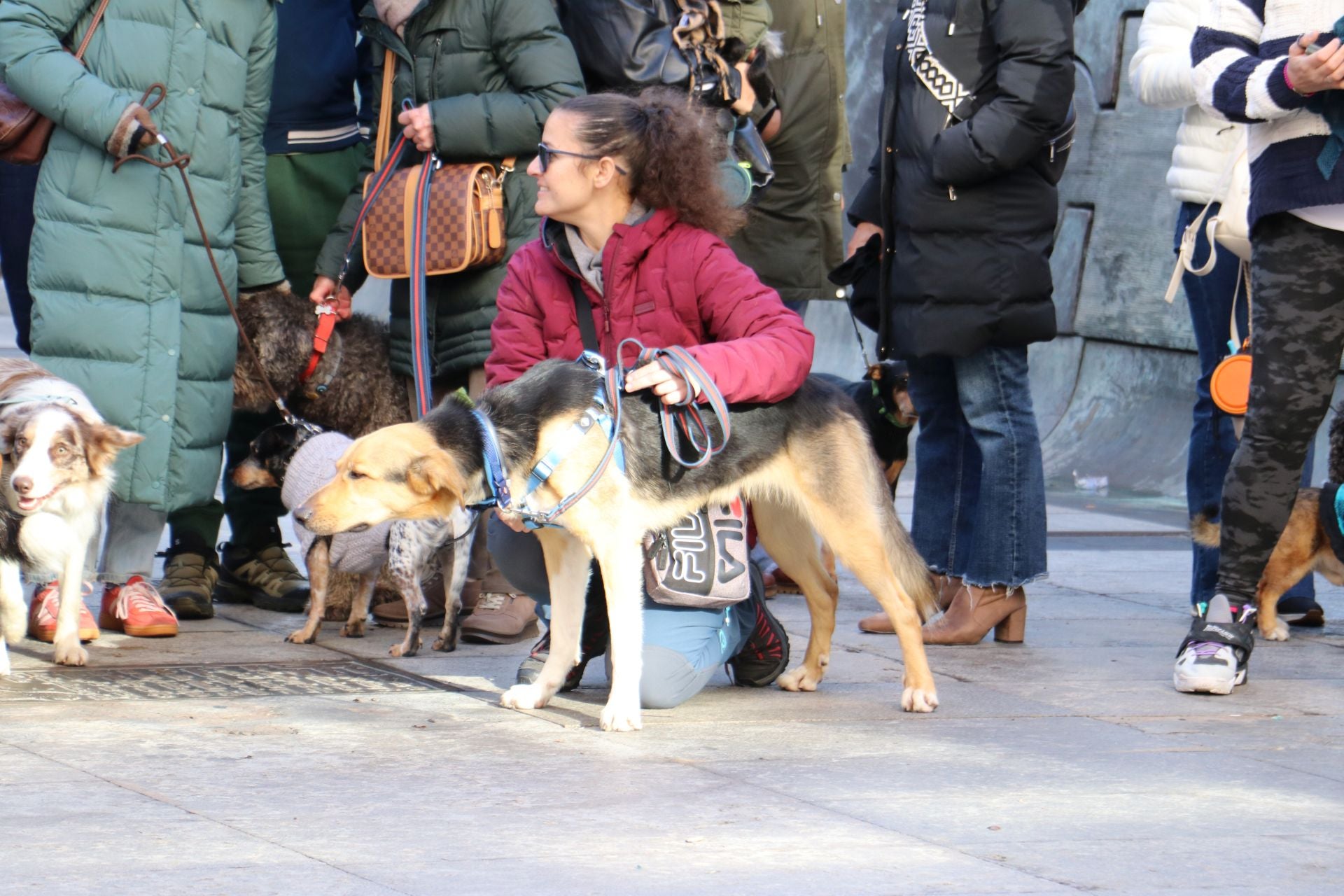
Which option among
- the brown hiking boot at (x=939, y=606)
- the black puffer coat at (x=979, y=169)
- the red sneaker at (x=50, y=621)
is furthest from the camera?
the brown hiking boot at (x=939, y=606)

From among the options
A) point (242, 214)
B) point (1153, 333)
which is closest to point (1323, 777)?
point (242, 214)

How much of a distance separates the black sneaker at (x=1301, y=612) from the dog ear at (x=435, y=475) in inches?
126

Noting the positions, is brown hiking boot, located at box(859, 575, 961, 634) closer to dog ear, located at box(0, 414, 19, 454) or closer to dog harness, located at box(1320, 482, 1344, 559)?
dog harness, located at box(1320, 482, 1344, 559)

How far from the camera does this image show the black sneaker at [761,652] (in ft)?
15.5

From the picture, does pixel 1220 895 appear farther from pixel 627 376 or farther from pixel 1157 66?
pixel 1157 66

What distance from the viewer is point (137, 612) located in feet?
17.5

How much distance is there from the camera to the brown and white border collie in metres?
4.91

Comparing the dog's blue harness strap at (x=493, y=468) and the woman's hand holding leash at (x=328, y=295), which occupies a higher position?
the woman's hand holding leash at (x=328, y=295)

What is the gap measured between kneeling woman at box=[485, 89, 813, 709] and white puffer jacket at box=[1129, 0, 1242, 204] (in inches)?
71.8

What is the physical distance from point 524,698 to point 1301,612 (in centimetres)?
295

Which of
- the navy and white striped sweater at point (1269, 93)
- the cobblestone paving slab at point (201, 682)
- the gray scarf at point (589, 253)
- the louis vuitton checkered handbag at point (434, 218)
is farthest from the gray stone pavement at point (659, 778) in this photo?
the navy and white striped sweater at point (1269, 93)

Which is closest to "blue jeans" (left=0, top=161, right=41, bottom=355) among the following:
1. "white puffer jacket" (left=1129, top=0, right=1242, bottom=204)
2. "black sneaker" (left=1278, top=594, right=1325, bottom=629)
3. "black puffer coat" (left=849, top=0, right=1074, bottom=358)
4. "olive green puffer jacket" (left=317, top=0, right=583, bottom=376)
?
"olive green puffer jacket" (left=317, top=0, right=583, bottom=376)

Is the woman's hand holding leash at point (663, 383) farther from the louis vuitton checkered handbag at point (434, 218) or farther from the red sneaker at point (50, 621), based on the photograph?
the red sneaker at point (50, 621)

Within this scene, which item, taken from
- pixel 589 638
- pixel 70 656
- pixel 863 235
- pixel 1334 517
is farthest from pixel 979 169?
pixel 70 656
